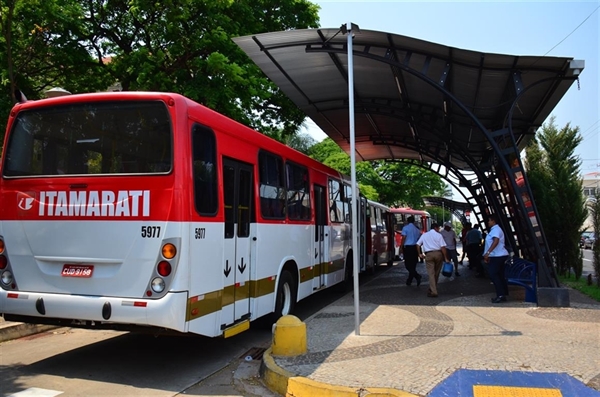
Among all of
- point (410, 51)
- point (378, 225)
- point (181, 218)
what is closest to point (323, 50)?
point (410, 51)

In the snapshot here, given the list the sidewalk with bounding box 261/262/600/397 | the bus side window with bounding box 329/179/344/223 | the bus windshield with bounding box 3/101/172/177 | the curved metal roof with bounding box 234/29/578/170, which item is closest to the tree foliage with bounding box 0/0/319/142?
the curved metal roof with bounding box 234/29/578/170

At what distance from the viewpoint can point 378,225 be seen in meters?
19.8

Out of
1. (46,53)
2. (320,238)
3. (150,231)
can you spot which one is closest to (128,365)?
(150,231)

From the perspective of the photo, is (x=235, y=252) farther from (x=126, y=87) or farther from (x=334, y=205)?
(x=126, y=87)

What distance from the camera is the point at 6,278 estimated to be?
608 centimetres

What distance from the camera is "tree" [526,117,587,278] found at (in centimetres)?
Answer: 1522

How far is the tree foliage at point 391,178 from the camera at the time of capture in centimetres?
3866

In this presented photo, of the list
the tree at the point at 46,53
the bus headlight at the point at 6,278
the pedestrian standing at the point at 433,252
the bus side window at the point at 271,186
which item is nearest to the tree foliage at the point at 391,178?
the tree at the point at 46,53

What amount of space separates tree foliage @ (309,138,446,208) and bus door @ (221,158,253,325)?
99.7ft

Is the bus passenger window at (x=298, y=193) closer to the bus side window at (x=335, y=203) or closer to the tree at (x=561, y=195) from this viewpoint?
the bus side window at (x=335, y=203)

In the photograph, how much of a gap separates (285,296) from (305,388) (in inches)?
150

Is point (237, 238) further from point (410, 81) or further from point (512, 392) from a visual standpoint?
point (410, 81)

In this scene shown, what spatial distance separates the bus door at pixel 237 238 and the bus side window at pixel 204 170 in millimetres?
326

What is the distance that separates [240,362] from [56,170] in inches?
138
